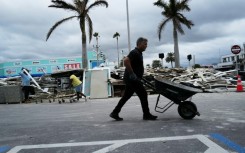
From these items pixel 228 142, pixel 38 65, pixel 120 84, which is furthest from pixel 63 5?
pixel 38 65

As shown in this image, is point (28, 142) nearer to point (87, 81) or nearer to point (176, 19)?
point (87, 81)

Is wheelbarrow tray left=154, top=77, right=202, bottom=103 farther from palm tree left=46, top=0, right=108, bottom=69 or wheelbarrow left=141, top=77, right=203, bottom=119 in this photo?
palm tree left=46, top=0, right=108, bottom=69

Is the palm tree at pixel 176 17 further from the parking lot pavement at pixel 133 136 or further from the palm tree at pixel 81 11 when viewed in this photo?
the parking lot pavement at pixel 133 136

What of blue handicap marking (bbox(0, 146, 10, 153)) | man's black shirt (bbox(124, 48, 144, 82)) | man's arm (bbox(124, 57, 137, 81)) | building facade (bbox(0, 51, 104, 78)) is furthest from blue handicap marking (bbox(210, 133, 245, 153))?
building facade (bbox(0, 51, 104, 78))

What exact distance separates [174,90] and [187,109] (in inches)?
22.9

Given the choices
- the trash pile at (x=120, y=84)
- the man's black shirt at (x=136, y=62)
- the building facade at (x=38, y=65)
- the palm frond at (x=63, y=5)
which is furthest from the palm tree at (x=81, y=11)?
the building facade at (x=38, y=65)

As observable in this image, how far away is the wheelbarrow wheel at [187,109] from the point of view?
22.7 feet

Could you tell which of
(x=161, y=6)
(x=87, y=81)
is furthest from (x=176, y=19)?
(x=87, y=81)

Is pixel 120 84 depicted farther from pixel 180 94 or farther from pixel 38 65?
pixel 38 65

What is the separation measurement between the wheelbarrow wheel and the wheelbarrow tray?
0.18m

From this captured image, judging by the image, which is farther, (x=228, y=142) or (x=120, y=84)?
(x=120, y=84)

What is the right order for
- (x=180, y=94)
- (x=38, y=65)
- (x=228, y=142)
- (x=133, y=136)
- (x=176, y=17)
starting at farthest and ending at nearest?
(x=38, y=65), (x=176, y=17), (x=180, y=94), (x=133, y=136), (x=228, y=142)

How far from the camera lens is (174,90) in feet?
22.4

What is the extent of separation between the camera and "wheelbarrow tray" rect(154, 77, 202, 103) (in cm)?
673
